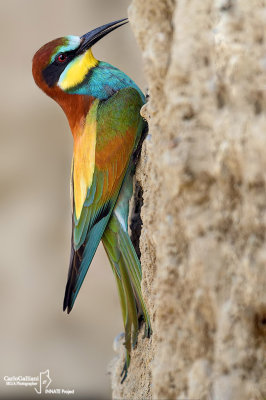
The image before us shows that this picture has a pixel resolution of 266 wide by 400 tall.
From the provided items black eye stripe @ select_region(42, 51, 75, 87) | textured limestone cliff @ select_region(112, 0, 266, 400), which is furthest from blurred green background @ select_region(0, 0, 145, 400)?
textured limestone cliff @ select_region(112, 0, 266, 400)

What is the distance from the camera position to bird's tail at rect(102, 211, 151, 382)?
1.95 metres

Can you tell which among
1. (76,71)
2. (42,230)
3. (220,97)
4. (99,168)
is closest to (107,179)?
(99,168)

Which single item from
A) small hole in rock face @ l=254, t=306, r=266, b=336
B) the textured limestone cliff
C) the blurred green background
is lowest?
the blurred green background

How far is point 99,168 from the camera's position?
6.83 ft

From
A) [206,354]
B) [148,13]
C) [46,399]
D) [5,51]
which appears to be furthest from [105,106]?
[5,51]

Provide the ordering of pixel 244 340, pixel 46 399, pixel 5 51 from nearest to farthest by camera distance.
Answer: pixel 244 340
pixel 46 399
pixel 5 51

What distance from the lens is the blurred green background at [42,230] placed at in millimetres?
4574

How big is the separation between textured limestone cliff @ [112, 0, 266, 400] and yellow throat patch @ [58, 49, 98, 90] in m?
1.18

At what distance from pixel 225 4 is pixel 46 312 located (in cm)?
384

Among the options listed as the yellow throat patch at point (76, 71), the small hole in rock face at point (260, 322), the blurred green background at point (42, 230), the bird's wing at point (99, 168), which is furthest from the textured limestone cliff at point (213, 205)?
the blurred green background at point (42, 230)

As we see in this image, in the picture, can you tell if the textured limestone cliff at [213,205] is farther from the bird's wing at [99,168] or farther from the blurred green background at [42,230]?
the blurred green background at [42,230]

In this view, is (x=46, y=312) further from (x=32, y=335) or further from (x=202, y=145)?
(x=202, y=145)

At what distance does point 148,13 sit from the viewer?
1.17m

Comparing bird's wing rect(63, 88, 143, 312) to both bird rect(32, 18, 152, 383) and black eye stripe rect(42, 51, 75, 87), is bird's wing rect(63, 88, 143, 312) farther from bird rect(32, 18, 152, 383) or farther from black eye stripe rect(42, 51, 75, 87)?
black eye stripe rect(42, 51, 75, 87)
